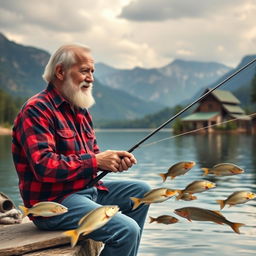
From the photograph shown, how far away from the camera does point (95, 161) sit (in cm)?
426

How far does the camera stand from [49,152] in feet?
13.5

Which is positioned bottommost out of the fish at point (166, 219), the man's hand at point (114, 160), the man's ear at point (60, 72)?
the fish at point (166, 219)

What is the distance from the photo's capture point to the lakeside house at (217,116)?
84500 millimetres

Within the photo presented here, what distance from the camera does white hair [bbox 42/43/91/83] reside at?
4434mm

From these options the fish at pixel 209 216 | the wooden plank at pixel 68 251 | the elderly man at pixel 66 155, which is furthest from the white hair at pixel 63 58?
the fish at pixel 209 216

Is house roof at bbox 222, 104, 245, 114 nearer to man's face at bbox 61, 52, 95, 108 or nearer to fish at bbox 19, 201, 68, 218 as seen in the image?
man's face at bbox 61, 52, 95, 108

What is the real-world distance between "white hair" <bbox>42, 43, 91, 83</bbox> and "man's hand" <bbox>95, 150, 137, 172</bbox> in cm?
84

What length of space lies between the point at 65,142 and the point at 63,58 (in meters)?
0.73

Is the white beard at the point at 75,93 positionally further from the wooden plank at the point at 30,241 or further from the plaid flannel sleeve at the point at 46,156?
the wooden plank at the point at 30,241

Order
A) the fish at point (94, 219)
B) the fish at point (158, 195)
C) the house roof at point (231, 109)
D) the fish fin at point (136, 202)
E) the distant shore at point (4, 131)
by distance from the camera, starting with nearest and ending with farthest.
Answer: the fish at point (94, 219)
the fish at point (158, 195)
the fish fin at point (136, 202)
the house roof at point (231, 109)
the distant shore at point (4, 131)

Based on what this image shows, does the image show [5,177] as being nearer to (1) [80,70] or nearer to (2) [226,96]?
(1) [80,70]

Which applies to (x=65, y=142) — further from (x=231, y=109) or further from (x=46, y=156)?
(x=231, y=109)

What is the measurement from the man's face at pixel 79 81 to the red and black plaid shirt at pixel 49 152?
88 mm

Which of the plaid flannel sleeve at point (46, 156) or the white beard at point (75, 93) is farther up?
the white beard at point (75, 93)
